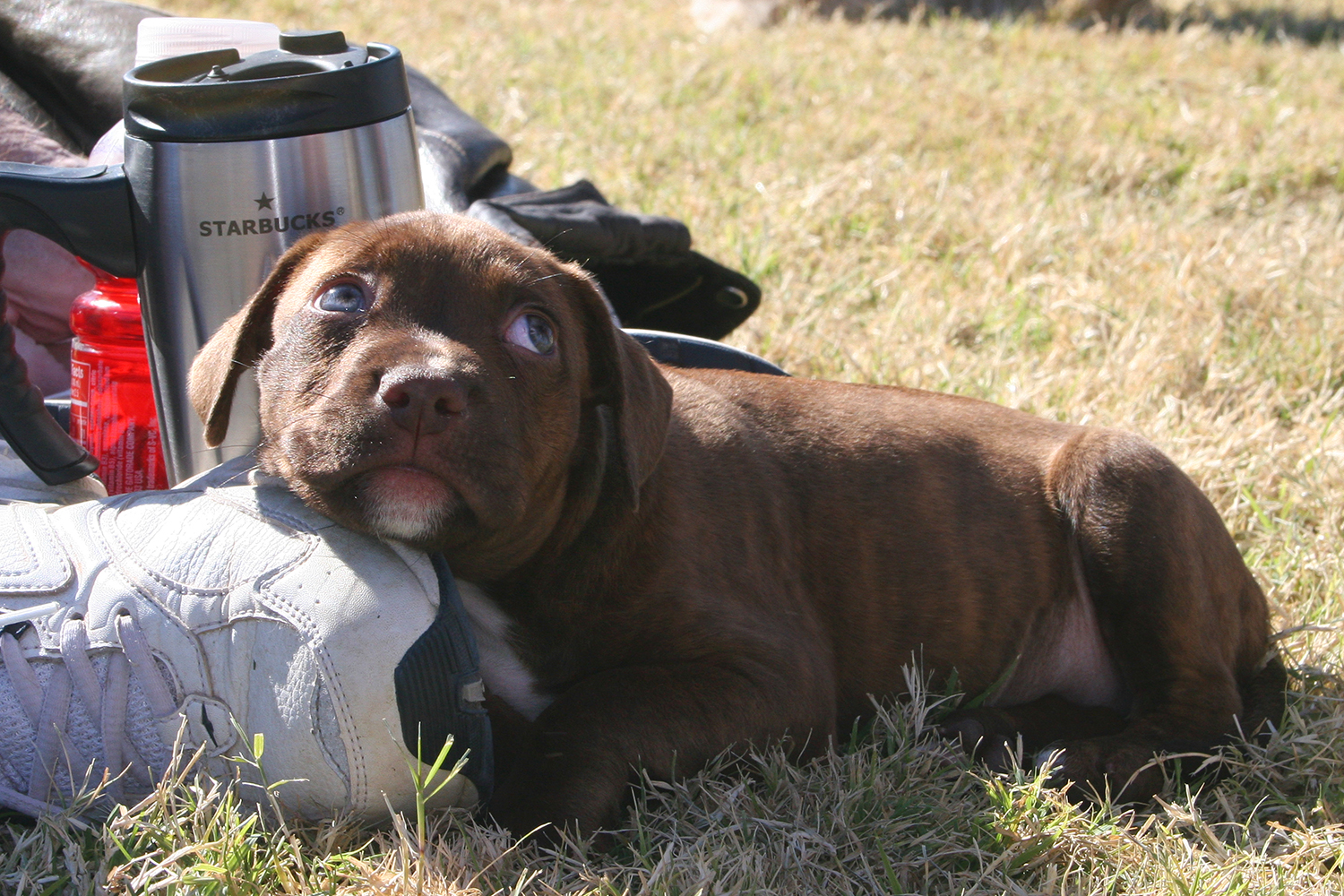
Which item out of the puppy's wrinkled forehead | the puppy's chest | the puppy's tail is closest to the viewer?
Answer: the puppy's wrinkled forehead

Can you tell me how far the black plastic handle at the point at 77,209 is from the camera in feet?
8.89

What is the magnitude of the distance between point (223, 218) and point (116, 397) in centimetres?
62

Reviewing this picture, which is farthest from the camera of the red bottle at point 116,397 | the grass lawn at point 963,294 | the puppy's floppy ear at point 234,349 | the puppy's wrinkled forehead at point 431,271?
the red bottle at point 116,397

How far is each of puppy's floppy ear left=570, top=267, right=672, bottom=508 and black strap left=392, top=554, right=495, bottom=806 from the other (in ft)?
1.45

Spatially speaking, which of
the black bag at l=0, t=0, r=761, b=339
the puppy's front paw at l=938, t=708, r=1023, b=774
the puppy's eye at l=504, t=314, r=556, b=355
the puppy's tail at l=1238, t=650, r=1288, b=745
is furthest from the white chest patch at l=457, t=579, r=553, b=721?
the puppy's tail at l=1238, t=650, r=1288, b=745

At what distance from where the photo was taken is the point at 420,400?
226cm

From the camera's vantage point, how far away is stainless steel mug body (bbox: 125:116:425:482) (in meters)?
2.88

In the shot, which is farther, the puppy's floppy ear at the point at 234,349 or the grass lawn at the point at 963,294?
the puppy's floppy ear at the point at 234,349

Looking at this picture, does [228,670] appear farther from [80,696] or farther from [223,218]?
[223,218]

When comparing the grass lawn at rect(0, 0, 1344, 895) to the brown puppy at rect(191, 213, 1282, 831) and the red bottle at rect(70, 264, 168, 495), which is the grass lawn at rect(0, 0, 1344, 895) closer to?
the brown puppy at rect(191, 213, 1282, 831)

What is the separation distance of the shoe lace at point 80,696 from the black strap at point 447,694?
0.43m

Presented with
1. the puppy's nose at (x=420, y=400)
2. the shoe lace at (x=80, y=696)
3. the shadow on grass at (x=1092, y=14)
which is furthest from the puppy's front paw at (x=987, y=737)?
the shadow on grass at (x=1092, y=14)

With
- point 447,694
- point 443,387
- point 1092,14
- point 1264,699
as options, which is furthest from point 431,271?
point 1092,14

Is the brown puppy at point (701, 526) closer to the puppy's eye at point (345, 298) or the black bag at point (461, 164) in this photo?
the puppy's eye at point (345, 298)
